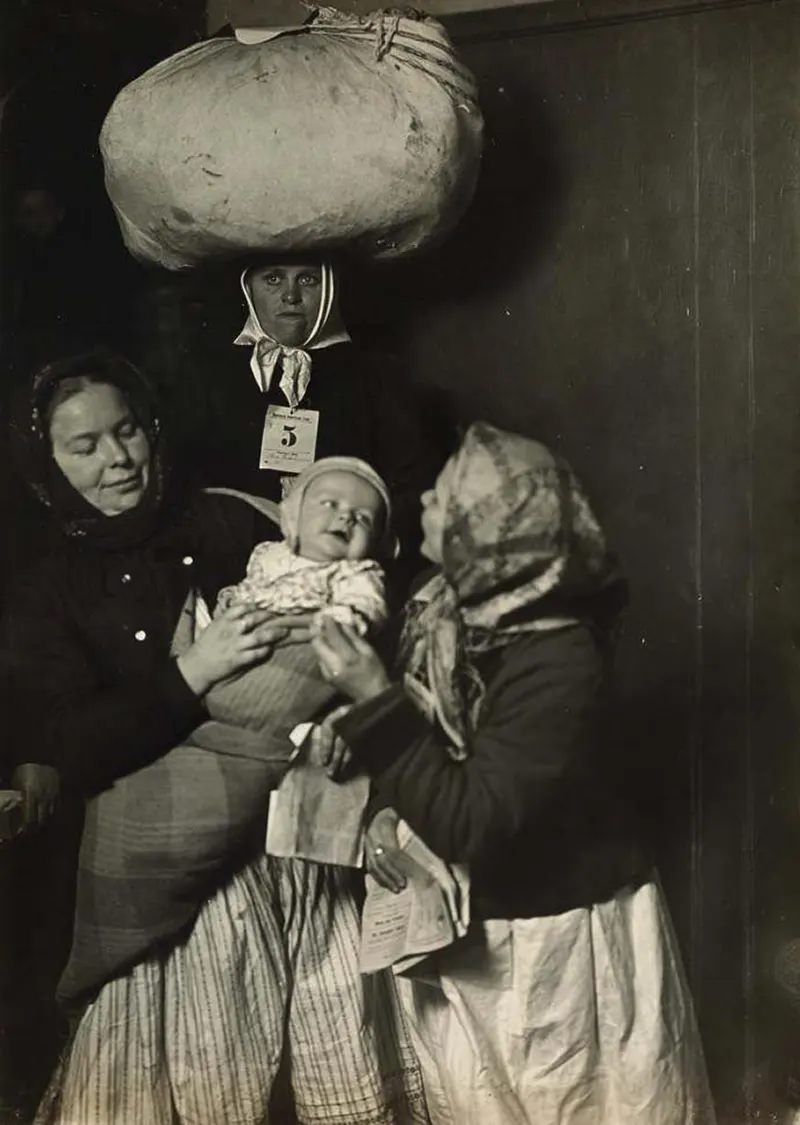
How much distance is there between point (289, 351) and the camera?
49.0 inches

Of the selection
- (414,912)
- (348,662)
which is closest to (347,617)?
(348,662)

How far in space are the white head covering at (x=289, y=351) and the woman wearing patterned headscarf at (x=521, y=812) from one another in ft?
0.54

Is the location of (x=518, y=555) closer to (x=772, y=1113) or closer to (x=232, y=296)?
(x=232, y=296)

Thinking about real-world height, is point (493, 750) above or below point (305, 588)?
below

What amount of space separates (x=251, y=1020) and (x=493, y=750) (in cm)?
36

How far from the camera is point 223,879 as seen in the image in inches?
48.7

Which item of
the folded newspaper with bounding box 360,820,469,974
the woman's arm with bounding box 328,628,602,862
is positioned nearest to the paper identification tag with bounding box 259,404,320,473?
the woman's arm with bounding box 328,628,602,862

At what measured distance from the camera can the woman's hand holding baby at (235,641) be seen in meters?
1.20

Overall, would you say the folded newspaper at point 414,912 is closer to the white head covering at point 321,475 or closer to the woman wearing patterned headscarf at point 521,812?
the woman wearing patterned headscarf at point 521,812

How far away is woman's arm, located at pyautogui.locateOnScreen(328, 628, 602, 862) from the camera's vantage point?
1187mm

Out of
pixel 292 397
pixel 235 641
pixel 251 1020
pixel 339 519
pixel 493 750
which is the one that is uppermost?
pixel 292 397

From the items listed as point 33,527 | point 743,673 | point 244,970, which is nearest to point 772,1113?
point 743,673

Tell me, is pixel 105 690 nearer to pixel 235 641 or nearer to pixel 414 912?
pixel 235 641

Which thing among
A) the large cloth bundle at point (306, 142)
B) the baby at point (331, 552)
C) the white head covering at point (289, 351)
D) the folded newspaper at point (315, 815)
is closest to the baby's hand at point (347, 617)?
the baby at point (331, 552)
